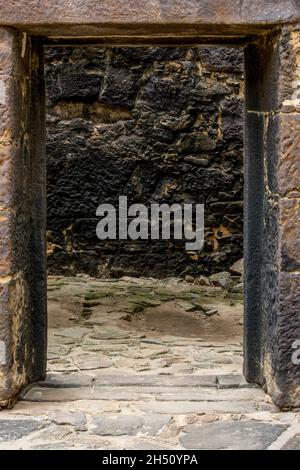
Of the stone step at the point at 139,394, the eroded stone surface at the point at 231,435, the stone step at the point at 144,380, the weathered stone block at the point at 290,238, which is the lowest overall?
the eroded stone surface at the point at 231,435

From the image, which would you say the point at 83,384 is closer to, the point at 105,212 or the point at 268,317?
the point at 268,317

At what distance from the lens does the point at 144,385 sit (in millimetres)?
4027

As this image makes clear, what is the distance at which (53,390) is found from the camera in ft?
12.8

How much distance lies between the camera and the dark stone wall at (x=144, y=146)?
7117mm

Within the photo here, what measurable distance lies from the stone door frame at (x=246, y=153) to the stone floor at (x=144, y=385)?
18 centimetres

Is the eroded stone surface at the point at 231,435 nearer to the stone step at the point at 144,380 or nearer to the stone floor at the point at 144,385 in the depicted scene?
the stone floor at the point at 144,385

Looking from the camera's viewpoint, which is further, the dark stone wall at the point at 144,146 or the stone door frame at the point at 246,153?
the dark stone wall at the point at 144,146

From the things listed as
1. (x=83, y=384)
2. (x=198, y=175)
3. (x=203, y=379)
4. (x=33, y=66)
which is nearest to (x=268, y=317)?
(x=203, y=379)

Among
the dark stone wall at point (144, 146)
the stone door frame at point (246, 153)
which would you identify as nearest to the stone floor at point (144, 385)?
the stone door frame at point (246, 153)

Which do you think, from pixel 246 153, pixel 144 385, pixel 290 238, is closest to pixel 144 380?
pixel 144 385

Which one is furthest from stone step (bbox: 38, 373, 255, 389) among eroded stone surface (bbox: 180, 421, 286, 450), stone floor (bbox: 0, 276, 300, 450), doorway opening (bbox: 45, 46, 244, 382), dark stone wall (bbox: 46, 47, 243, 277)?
dark stone wall (bbox: 46, 47, 243, 277)

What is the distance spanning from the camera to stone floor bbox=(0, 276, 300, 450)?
320 centimetres

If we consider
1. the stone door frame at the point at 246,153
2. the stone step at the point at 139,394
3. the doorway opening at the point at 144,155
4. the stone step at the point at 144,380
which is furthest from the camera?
the doorway opening at the point at 144,155

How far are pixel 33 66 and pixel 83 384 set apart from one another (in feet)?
5.21
